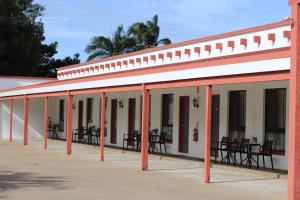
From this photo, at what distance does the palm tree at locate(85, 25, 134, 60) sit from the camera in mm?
48219

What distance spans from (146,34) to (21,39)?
35.8ft

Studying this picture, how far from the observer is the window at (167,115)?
20.7 metres

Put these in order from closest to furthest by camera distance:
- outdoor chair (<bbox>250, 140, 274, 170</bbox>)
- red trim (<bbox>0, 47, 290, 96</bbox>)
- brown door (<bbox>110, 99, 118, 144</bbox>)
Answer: red trim (<bbox>0, 47, 290, 96</bbox>), outdoor chair (<bbox>250, 140, 274, 170</bbox>), brown door (<bbox>110, 99, 118, 144</bbox>)

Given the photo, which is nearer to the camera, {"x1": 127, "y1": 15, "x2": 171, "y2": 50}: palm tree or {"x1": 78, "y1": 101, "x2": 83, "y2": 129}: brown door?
{"x1": 78, "y1": 101, "x2": 83, "y2": 129}: brown door

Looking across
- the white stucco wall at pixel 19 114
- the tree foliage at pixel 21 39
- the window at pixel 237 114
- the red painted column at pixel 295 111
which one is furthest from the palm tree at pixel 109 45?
the red painted column at pixel 295 111

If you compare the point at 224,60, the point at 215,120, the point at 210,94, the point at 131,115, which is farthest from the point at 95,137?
the point at 224,60

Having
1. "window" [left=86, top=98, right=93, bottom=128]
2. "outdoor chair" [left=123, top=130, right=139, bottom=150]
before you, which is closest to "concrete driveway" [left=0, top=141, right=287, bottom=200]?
"outdoor chair" [left=123, top=130, right=139, bottom=150]

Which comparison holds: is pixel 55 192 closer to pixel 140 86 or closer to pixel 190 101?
pixel 140 86

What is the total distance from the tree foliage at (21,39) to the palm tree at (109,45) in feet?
16.5

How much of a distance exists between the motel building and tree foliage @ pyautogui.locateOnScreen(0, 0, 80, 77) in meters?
21.6

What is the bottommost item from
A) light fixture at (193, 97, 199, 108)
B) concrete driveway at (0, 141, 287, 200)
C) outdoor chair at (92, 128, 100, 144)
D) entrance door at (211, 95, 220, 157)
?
concrete driveway at (0, 141, 287, 200)

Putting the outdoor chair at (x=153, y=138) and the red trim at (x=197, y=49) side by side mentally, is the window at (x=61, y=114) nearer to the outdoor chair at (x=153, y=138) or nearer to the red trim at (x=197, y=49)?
the outdoor chair at (x=153, y=138)

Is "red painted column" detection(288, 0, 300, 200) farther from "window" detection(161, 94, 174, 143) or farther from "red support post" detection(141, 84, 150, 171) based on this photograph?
"window" detection(161, 94, 174, 143)

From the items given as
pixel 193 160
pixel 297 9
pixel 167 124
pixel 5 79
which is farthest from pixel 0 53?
pixel 297 9
